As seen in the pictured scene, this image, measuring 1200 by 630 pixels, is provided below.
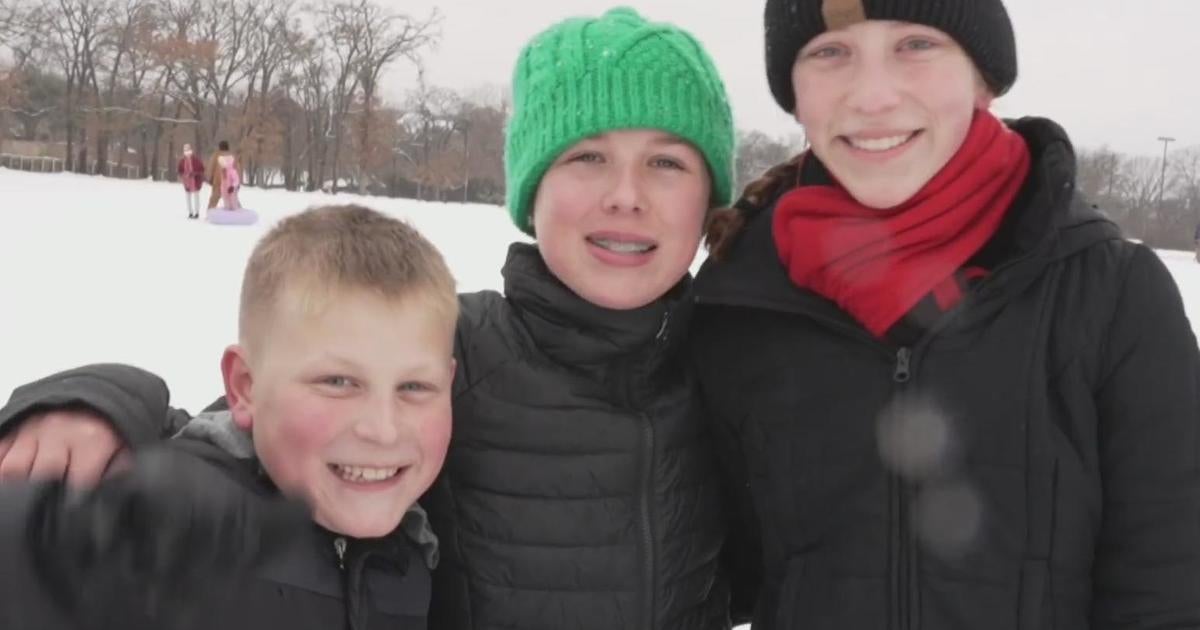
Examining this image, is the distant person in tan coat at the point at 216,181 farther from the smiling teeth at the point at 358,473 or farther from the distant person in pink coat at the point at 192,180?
the smiling teeth at the point at 358,473

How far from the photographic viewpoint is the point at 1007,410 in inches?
76.4

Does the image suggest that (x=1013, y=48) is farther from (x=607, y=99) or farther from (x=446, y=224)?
(x=446, y=224)

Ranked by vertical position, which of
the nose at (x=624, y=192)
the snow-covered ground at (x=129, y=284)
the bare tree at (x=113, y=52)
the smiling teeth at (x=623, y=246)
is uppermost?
the bare tree at (x=113, y=52)

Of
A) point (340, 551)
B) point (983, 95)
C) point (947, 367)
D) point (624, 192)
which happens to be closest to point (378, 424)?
point (340, 551)

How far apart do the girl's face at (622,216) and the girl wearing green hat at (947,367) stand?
139 mm

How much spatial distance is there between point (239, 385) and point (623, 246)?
34.6 inches

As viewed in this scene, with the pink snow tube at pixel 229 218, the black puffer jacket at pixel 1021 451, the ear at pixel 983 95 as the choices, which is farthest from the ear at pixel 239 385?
the pink snow tube at pixel 229 218

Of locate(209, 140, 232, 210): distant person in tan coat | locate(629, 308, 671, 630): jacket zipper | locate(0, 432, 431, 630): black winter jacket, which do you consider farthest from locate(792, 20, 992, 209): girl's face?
locate(209, 140, 232, 210): distant person in tan coat

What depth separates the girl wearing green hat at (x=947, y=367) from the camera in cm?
185

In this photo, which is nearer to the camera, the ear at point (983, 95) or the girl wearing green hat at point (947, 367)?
the girl wearing green hat at point (947, 367)

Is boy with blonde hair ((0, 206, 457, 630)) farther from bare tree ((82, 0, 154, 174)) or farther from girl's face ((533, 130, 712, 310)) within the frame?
bare tree ((82, 0, 154, 174))

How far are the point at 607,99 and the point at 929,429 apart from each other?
3.33ft

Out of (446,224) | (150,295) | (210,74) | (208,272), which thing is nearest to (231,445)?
(150,295)

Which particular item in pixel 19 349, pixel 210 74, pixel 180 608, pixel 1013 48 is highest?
pixel 210 74
